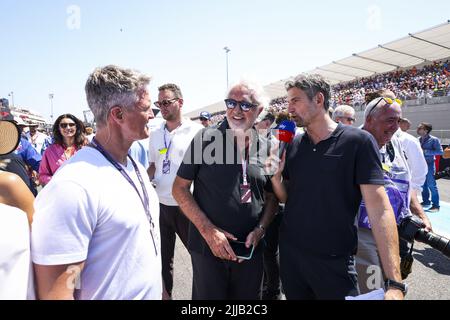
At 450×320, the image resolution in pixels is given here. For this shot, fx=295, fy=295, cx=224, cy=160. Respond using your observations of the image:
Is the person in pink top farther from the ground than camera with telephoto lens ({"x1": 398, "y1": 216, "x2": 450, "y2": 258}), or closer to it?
farther from the ground

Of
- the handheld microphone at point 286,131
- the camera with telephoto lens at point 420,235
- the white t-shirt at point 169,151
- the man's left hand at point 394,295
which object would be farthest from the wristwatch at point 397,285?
the white t-shirt at point 169,151

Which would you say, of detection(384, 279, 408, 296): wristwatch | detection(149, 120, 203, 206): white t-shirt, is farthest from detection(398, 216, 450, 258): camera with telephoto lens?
detection(149, 120, 203, 206): white t-shirt

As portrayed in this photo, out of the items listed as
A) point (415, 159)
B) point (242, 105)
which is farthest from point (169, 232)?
point (415, 159)

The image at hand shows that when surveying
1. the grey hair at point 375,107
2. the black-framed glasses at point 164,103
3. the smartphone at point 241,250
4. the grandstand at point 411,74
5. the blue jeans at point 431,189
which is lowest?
the blue jeans at point 431,189

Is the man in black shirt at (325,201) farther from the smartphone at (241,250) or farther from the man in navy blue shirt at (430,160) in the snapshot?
the man in navy blue shirt at (430,160)

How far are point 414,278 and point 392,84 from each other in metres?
28.7

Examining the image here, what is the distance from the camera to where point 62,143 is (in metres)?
3.95

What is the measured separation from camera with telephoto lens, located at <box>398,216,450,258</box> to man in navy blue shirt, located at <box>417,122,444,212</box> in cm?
544

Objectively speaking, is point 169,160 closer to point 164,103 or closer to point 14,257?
point 164,103

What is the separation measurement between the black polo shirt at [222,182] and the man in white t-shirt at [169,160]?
2.80 feet

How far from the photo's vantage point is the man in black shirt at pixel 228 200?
6.62 feet

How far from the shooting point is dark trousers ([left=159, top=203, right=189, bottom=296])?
3.06m

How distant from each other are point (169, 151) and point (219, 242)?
1630 mm

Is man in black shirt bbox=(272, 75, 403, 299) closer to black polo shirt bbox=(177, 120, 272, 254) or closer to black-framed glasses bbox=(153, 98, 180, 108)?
black polo shirt bbox=(177, 120, 272, 254)
